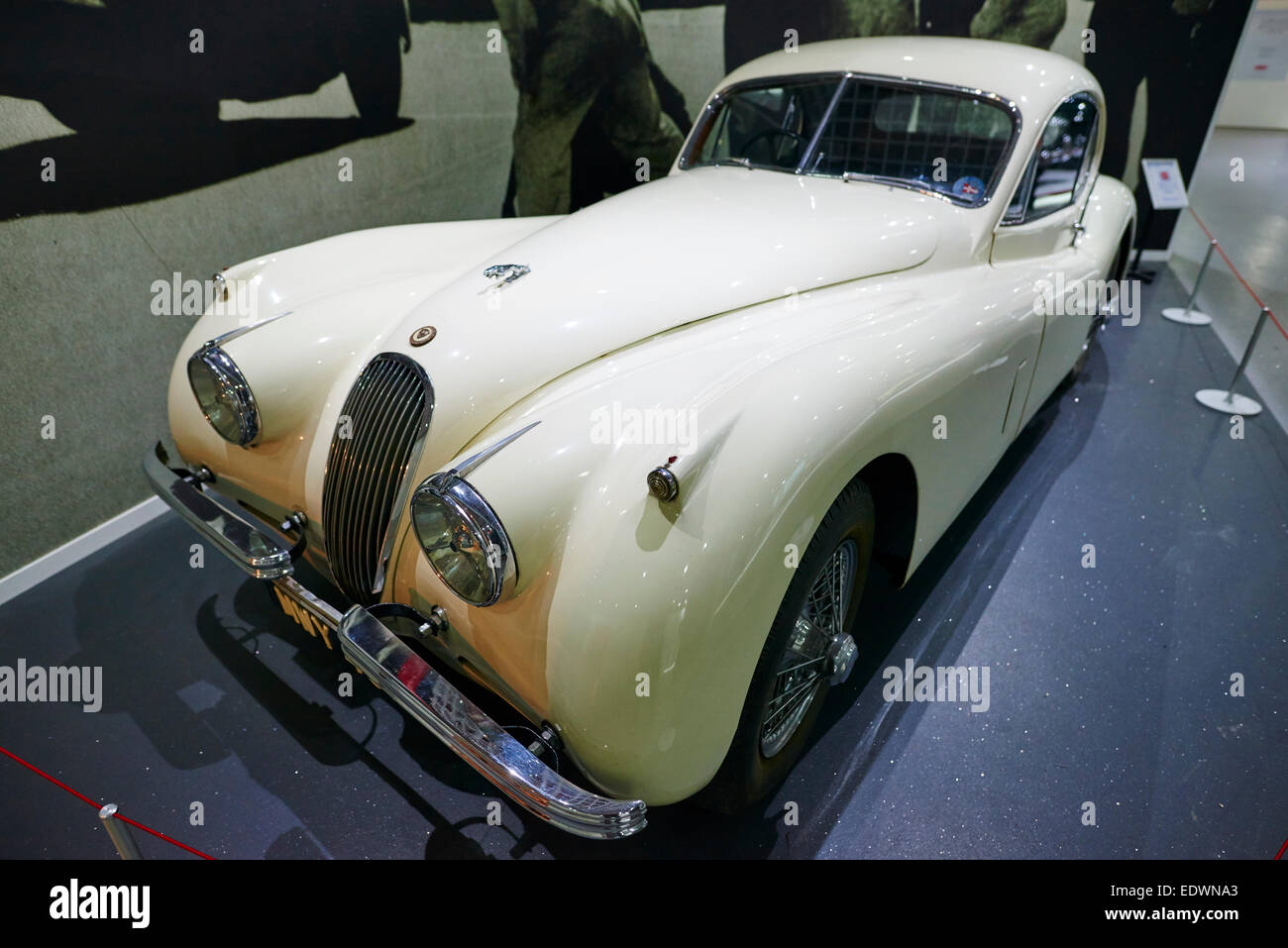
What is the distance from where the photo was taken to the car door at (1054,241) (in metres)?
2.52

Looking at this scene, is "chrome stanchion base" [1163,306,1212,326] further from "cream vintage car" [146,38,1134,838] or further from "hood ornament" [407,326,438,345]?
"hood ornament" [407,326,438,345]

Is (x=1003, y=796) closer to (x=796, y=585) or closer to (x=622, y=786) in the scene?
(x=796, y=585)

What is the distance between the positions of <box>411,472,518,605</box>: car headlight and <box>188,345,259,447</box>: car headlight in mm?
793

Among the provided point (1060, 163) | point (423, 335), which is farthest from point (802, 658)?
point (1060, 163)

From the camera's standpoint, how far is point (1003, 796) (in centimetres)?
189

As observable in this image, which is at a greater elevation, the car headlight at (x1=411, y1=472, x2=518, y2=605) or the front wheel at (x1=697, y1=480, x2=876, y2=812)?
the car headlight at (x1=411, y1=472, x2=518, y2=605)

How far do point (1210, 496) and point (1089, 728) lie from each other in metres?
1.58

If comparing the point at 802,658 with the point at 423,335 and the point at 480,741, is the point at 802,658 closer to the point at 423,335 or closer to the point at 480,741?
the point at 480,741

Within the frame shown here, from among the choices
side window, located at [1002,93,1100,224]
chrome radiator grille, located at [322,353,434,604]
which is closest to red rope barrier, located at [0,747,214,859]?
chrome radiator grille, located at [322,353,434,604]

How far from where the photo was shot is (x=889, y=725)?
208cm

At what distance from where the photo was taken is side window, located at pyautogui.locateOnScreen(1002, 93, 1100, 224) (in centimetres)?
258
